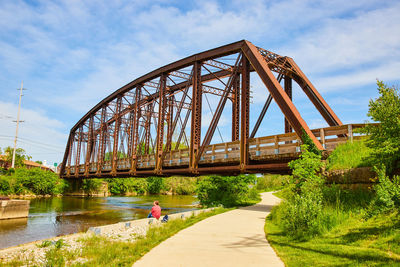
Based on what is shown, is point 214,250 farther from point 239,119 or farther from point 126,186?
point 126,186

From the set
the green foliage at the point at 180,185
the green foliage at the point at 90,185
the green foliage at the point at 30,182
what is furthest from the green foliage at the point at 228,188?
the green foliage at the point at 90,185

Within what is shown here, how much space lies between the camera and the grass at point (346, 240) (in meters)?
6.02

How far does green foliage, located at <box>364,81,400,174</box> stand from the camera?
7.43m

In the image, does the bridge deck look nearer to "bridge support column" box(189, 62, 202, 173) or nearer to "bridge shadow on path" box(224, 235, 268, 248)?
"bridge support column" box(189, 62, 202, 173)

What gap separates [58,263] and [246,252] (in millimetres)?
4371

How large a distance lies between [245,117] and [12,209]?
17992mm

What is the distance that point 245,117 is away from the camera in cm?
1900

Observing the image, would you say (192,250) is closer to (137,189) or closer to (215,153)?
(215,153)

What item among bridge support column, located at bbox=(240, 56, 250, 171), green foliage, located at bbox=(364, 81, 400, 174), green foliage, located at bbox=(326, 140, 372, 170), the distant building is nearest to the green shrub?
the distant building

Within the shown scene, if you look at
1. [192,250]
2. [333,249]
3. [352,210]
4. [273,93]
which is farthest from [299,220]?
[273,93]

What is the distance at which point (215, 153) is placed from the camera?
20.8m

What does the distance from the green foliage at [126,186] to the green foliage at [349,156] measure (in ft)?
197

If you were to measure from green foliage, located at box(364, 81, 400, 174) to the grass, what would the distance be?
1473mm

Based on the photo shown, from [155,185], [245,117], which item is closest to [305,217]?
[245,117]
